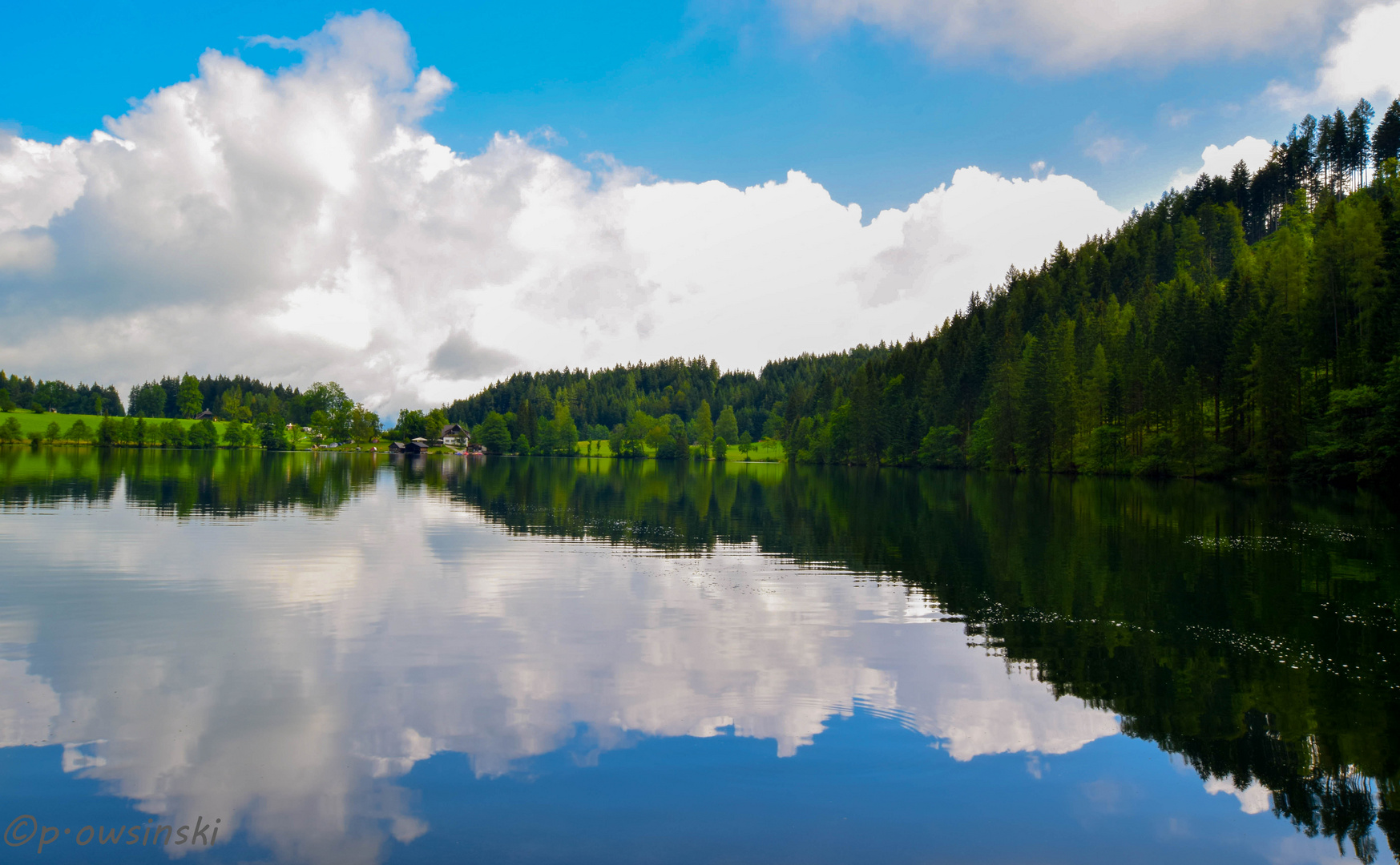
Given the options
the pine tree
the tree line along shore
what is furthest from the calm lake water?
the pine tree

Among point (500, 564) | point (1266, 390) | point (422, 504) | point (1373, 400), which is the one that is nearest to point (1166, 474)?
point (1266, 390)

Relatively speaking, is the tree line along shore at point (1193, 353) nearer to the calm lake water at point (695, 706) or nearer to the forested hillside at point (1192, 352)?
the forested hillside at point (1192, 352)

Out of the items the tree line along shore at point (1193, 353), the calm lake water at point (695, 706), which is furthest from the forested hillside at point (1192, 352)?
the calm lake water at point (695, 706)

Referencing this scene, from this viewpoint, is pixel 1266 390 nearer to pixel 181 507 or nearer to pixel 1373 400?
pixel 1373 400

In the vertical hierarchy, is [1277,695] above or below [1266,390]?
below

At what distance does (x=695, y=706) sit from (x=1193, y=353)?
99171 millimetres

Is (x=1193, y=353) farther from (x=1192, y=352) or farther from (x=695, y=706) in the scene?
(x=695, y=706)

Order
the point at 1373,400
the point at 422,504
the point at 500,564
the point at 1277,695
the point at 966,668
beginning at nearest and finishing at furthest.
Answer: the point at 1277,695 < the point at 966,668 < the point at 500,564 < the point at 422,504 < the point at 1373,400

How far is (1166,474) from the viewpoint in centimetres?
9800

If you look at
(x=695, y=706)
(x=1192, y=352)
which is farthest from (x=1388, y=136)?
(x=695, y=706)

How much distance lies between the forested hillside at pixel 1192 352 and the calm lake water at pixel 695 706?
5576 cm

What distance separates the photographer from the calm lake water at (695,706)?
912 cm

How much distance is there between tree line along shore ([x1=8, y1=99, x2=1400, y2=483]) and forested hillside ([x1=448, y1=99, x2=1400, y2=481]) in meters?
0.27

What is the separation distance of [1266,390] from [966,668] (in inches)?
3130
